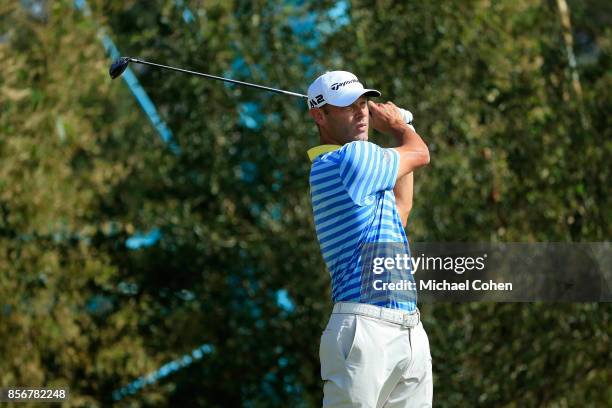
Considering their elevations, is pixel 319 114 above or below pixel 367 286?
above

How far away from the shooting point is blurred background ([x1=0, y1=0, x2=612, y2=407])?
874 cm

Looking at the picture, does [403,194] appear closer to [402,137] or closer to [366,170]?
[402,137]

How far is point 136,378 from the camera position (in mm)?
9617

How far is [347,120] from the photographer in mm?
4547

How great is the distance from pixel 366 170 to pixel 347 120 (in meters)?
0.35

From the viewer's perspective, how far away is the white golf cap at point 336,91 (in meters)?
4.48

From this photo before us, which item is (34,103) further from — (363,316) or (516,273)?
(363,316)

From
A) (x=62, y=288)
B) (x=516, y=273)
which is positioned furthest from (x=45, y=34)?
(x=516, y=273)

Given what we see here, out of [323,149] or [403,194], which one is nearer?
[323,149]

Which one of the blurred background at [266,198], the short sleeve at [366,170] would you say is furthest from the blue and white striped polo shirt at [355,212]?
the blurred background at [266,198]

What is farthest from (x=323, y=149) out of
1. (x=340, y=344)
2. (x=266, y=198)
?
(x=266, y=198)

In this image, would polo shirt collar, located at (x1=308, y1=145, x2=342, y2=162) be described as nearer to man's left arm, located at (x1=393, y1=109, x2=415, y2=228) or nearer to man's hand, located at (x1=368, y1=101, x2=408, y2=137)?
man's hand, located at (x1=368, y1=101, x2=408, y2=137)

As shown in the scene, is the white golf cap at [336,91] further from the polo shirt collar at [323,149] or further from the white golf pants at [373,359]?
the white golf pants at [373,359]

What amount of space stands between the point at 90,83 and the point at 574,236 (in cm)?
406
